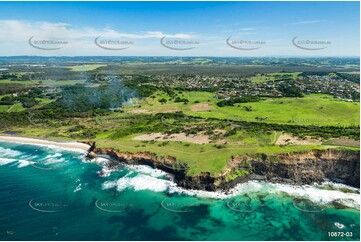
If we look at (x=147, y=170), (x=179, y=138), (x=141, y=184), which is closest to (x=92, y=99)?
(x=179, y=138)

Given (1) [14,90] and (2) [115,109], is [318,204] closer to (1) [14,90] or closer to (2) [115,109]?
Result: (2) [115,109]

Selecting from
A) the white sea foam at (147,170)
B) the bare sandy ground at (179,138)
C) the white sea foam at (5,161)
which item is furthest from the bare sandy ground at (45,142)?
the white sea foam at (147,170)

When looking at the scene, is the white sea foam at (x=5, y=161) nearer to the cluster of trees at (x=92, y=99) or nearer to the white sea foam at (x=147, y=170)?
the white sea foam at (x=147, y=170)

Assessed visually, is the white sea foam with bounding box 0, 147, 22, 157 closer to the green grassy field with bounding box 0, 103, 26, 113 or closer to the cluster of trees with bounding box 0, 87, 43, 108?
the green grassy field with bounding box 0, 103, 26, 113

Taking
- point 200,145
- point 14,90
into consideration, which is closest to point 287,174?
point 200,145

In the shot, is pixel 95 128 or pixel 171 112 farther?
pixel 171 112
